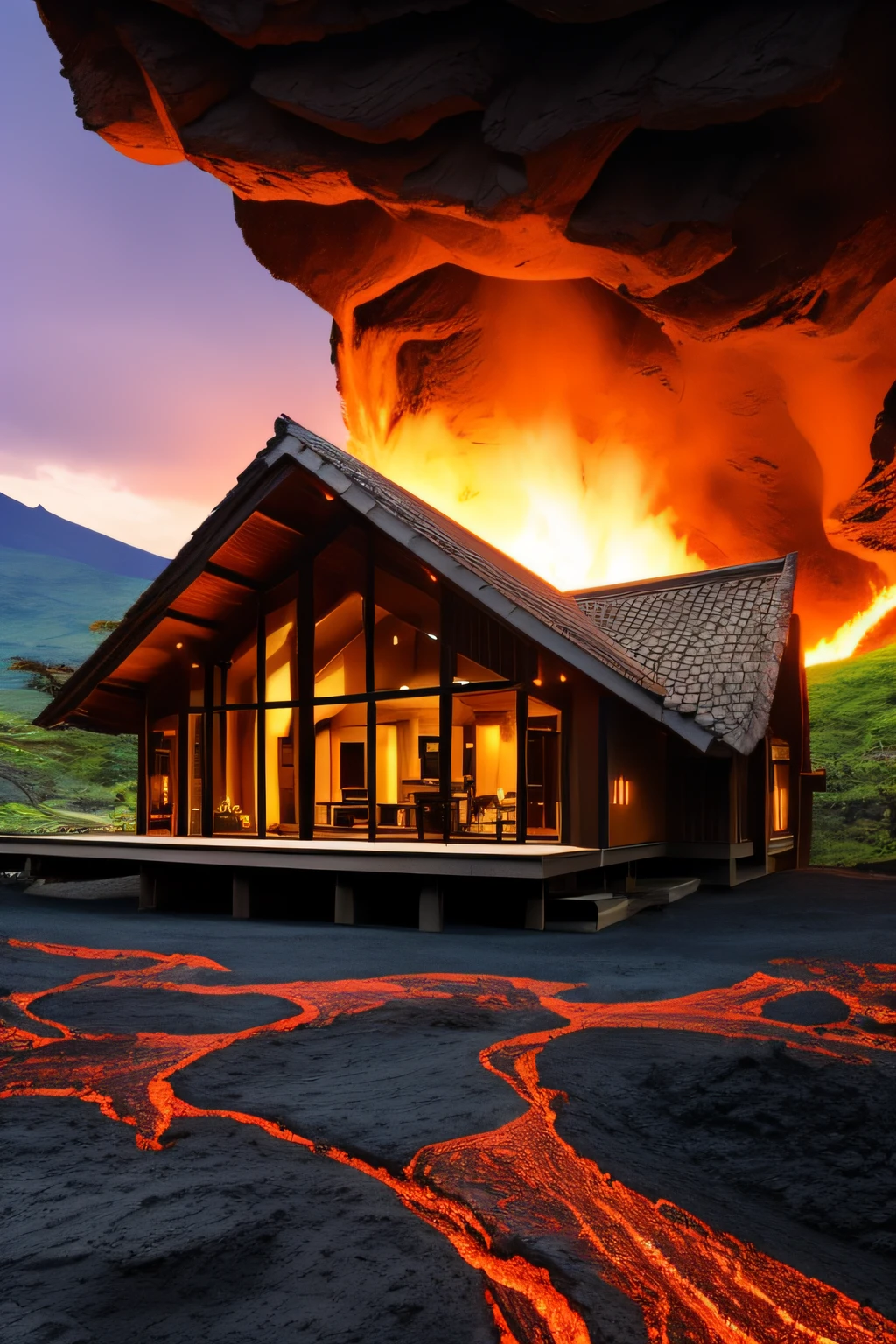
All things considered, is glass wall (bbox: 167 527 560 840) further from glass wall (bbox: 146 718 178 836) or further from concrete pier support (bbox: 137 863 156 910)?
concrete pier support (bbox: 137 863 156 910)

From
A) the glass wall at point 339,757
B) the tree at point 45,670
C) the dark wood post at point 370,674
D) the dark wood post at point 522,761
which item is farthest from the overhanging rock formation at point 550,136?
the tree at point 45,670

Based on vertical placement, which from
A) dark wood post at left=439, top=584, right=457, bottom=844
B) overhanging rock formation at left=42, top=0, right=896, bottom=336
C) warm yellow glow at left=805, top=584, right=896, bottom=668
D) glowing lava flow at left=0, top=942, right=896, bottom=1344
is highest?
overhanging rock formation at left=42, top=0, right=896, bottom=336

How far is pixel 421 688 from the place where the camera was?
39.5ft

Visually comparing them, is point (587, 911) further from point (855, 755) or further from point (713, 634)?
point (855, 755)

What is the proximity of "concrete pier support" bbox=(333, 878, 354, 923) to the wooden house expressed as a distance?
1.95 ft

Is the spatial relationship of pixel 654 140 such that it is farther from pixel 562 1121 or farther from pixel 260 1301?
pixel 260 1301

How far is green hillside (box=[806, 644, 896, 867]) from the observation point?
72.2 ft

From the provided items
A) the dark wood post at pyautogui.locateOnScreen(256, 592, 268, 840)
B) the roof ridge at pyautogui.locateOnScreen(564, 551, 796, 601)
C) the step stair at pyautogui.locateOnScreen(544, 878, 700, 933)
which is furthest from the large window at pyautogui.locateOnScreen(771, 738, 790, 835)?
the dark wood post at pyautogui.locateOnScreen(256, 592, 268, 840)

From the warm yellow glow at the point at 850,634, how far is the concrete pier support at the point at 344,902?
949 inches

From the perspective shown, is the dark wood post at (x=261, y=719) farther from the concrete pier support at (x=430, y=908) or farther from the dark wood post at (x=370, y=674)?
the concrete pier support at (x=430, y=908)

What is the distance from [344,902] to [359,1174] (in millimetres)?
7012

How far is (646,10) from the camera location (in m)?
16.3

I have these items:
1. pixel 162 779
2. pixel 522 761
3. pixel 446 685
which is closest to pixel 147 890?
pixel 162 779

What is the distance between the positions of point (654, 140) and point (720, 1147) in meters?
18.9
